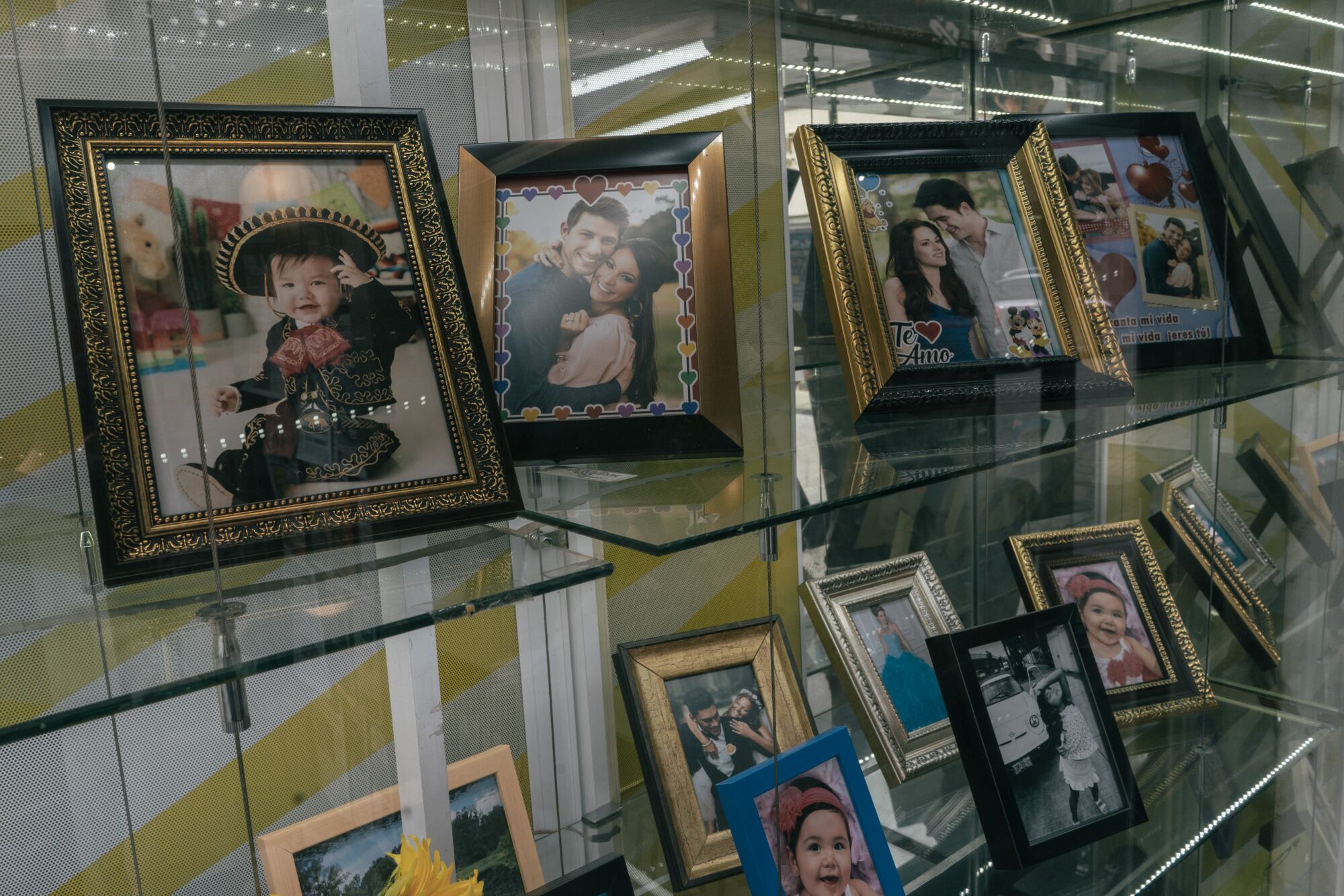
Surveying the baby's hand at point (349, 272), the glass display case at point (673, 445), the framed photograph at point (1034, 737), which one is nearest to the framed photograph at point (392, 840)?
the glass display case at point (673, 445)

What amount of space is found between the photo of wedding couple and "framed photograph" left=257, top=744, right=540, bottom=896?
0.54 m

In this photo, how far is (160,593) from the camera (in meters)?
0.61

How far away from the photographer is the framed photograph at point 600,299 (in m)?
0.85

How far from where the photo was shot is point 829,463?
37.4 inches

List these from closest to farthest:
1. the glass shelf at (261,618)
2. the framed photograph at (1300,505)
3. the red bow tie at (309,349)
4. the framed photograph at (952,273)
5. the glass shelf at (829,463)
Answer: the glass shelf at (261,618)
the red bow tie at (309,349)
the glass shelf at (829,463)
the framed photograph at (952,273)
the framed photograph at (1300,505)

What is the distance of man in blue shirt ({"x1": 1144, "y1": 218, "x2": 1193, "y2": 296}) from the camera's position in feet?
3.79

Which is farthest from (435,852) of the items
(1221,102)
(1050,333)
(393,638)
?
(1221,102)

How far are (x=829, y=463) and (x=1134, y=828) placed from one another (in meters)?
0.58

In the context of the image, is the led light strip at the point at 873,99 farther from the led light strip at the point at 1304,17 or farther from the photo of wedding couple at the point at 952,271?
the led light strip at the point at 1304,17

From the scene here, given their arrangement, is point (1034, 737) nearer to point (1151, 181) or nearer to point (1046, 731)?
point (1046, 731)

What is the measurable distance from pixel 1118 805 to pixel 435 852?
76 centimetres

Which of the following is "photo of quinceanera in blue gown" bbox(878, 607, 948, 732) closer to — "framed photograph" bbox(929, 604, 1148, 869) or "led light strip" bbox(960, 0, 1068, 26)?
"framed photograph" bbox(929, 604, 1148, 869)

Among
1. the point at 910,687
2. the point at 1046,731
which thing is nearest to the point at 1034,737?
the point at 1046,731

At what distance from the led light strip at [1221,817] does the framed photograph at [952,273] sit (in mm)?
550
